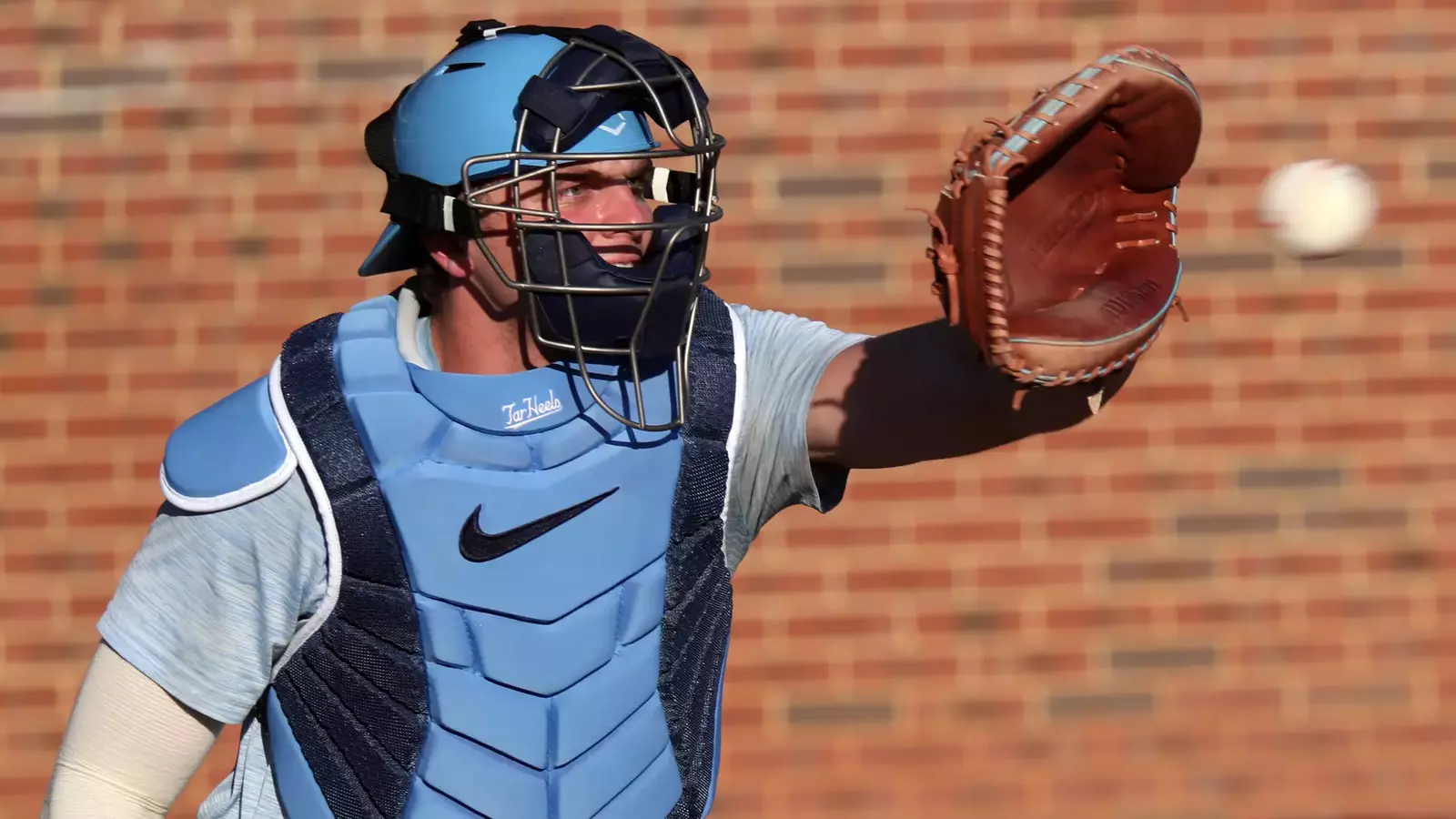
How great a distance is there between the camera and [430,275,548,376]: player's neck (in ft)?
7.64

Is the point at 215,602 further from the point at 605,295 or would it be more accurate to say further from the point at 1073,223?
the point at 1073,223

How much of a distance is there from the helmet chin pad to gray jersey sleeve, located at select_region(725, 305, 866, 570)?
15 centimetres

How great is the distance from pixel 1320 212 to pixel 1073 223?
0.60 metres

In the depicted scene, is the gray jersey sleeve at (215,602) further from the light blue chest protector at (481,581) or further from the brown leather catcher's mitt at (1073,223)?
the brown leather catcher's mitt at (1073,223)

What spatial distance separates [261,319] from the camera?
4199mm

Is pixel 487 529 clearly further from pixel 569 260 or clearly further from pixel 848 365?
pixel 848 365

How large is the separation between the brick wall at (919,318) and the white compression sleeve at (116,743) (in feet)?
7.08

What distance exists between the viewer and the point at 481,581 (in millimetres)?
2203

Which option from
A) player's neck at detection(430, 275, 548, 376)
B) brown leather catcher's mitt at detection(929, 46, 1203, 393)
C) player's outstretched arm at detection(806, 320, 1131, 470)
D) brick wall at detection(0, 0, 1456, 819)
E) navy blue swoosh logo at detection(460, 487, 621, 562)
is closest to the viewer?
brown leather catcher's mitt at detection(929, 46, 1203, 393)

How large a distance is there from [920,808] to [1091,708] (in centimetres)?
52

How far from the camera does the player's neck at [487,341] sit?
233 centimetres

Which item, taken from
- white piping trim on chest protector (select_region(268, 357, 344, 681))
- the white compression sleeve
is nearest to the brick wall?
white piping trim on chest protector (select_region(268, 357, 344, 681))

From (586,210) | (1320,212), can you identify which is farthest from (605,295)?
(1320,212)

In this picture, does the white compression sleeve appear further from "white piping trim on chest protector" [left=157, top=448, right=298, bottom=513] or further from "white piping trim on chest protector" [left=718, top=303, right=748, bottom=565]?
"white piping trim on chest protector" [left=718, top=303, right=748, bottom=565]
